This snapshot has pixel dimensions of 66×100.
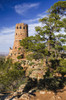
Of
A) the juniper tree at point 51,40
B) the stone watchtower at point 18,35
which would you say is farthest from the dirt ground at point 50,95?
the stone watchtower at point 18,35

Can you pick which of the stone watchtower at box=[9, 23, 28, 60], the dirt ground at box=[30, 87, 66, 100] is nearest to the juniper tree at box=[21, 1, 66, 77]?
the dirt ground at box=[30, 87, 66, 100]

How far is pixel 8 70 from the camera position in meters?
11.6

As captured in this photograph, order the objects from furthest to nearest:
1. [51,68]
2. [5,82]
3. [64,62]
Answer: [51,68]
[64,62]
[5,82]

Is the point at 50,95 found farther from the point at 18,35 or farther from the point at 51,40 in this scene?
the point at 18,35

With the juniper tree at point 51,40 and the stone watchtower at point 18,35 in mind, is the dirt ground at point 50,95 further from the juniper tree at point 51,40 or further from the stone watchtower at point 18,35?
the stone watchtower at point 18,35

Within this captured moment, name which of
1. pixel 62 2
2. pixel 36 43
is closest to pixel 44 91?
pixel 36 43

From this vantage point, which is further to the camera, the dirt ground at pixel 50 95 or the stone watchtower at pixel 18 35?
the stone watchtower at pixel 18 35

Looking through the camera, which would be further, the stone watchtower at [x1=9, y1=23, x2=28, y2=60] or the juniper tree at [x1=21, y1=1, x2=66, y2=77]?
the stone watchtower at [x1=9, y1=23, x2=28, y2=60]

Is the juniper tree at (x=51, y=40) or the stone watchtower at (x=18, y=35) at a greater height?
the stone watchtower at (x=18, y=35)

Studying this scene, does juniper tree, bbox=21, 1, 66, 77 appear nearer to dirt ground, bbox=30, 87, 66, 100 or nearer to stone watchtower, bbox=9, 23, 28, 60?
dirt ground, bbox=30, 87, 66, 100

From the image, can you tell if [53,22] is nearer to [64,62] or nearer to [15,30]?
[64,62]

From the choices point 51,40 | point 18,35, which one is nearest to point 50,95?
point 51,40

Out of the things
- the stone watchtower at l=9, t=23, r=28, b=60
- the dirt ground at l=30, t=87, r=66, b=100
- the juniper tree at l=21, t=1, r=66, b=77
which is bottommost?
the dirt ground at l=30, t=87, r=66, b=100

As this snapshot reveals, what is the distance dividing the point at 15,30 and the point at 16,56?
13268 mm
